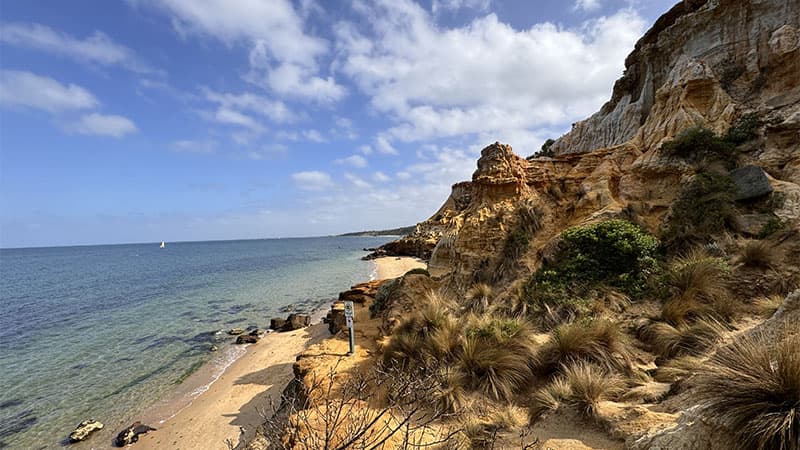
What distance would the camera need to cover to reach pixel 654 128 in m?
12.4

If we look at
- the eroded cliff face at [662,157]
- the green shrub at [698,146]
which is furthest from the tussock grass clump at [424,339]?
the green shrub at [698,146]

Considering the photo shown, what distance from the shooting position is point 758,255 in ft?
20.4

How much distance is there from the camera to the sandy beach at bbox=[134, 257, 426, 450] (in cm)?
770

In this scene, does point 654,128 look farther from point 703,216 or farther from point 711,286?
point 711,286

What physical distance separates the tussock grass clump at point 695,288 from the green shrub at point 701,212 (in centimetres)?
102

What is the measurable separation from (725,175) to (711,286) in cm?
485

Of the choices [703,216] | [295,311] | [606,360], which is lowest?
[295,311]

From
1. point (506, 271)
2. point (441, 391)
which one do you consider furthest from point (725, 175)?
point (441, 391)

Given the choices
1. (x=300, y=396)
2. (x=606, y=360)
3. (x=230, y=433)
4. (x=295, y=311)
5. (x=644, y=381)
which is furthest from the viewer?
(x=295, y=311)

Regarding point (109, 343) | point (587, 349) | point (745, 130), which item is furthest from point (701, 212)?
point (109, 343)

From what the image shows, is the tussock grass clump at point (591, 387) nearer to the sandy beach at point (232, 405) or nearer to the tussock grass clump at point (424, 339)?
the tussock grass clump at point (424, 339)

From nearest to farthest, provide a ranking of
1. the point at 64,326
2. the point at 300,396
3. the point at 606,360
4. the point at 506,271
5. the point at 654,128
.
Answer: the point at 606,360, the point at 300,396, the point at 506,271, the point at 654,128, the point at 64,326

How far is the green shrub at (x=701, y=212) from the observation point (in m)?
7.67

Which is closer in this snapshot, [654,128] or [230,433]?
[230,433]
